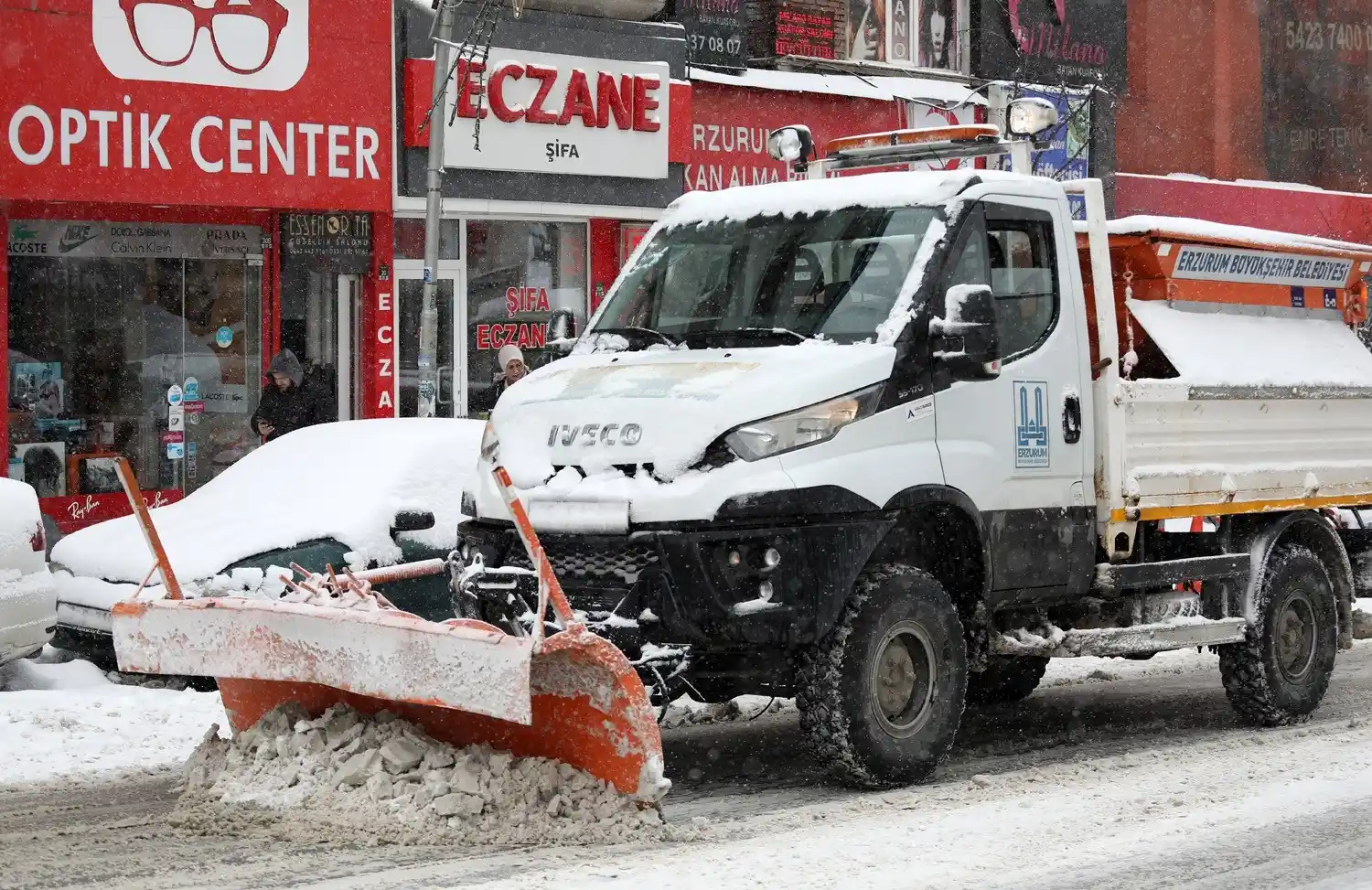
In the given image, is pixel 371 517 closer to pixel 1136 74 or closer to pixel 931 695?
pixel 931 695

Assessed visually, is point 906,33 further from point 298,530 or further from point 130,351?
point 298,530

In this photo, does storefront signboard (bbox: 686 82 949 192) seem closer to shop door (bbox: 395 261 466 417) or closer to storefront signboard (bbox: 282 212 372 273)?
shop door (bbox: 395 261 466 417)

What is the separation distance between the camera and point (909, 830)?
6.85m

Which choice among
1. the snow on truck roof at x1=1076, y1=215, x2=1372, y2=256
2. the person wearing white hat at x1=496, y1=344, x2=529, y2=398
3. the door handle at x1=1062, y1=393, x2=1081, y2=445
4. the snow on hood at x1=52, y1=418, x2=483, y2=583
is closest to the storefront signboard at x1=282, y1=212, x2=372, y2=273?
the person wearing white hat at x1=496, y1=344, x2=529, y2=398

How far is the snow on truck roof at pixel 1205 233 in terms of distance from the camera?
30.5ft

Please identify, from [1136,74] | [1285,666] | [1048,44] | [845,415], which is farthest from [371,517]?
[1136,74]

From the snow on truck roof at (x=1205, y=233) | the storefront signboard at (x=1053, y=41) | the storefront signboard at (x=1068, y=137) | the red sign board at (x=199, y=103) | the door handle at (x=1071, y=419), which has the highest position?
the storefront signboard at (x=1053, y=41)

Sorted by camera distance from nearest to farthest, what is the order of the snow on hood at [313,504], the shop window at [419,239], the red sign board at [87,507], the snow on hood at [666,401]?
the snow on hood at [666,401]
the snow on hood at [313,504]
the red sign board at [87,507]
the shop window at [419,239]

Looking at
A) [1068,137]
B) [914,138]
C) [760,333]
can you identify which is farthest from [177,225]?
[1068,137]

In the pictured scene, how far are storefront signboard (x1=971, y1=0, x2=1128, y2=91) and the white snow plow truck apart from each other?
14338 millimetres

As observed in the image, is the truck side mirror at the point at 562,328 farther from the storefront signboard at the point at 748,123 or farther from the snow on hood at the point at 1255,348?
the storefront signboard at the point at 748,123

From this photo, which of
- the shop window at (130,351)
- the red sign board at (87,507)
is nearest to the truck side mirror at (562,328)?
the red sign board at (87,507)

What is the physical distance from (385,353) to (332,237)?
119 cm

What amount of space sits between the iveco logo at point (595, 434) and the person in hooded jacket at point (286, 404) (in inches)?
330
